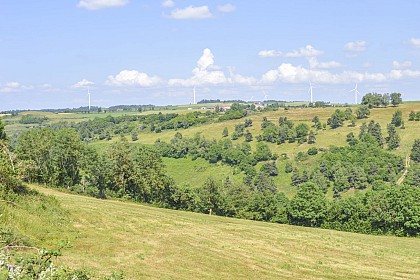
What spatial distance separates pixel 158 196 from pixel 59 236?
69.3 meters

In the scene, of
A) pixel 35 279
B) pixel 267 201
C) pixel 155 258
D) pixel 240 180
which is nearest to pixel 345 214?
pixel 267 201

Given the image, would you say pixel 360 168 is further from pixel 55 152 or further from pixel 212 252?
pixel 212 252

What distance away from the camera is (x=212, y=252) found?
4097cm

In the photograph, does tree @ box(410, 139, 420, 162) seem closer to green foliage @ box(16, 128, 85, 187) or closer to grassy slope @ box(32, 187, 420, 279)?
grassy slope @ box(32, 187, 420, 279)

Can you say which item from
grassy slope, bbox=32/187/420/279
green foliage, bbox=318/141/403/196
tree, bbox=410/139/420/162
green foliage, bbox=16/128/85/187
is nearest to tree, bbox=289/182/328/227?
grassy slope, bbox=32/187/420/279

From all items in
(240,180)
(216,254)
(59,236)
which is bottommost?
(240,180)

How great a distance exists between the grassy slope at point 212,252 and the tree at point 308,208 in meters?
35.2

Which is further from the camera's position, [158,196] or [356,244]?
[158,196]

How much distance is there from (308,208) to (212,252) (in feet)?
186

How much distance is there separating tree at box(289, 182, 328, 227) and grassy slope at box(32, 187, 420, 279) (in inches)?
1385

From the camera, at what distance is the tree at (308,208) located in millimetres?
93562

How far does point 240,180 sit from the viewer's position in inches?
7751

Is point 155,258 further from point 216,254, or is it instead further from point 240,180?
point 240,180

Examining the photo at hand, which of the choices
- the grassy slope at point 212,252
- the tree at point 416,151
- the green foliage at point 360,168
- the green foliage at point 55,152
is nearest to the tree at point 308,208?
the grassy slope at point 212,252
